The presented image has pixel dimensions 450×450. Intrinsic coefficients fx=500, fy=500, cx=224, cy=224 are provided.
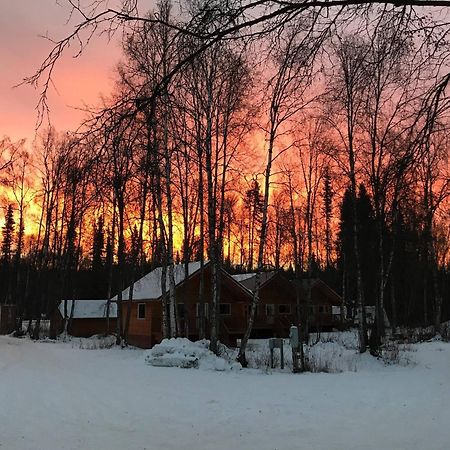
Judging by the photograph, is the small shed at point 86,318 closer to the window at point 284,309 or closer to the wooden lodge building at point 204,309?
the wooden lodge building at point 204,309

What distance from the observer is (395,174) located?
5.01 meters

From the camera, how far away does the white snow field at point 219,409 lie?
6352 mm

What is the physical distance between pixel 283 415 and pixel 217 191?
11343 mm

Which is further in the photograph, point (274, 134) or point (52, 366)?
point (274, 134)

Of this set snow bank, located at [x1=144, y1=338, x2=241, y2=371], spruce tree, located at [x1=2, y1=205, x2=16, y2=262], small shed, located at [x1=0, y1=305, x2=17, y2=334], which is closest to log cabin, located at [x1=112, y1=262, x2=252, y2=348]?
small shed, located at [x1=0, y1=305, x2=17, y2=334]

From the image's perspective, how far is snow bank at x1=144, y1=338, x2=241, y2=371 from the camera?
15.5 m

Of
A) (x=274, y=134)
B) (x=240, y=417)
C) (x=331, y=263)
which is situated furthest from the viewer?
(x=331, y=263)

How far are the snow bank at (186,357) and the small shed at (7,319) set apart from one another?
21257mm

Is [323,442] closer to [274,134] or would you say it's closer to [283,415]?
[283,415]

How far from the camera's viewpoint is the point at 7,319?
3475 centimetres

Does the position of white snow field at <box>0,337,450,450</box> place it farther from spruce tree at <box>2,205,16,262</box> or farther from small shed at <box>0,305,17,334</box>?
spruce tree at <box>2,205,16,262</box>

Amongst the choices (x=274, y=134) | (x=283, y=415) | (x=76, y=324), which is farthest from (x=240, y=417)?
(x=76, y=324)

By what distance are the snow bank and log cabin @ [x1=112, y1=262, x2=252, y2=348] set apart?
372 inches

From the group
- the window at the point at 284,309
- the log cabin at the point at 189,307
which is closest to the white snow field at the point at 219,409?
the log cabin at the point at 189,307
